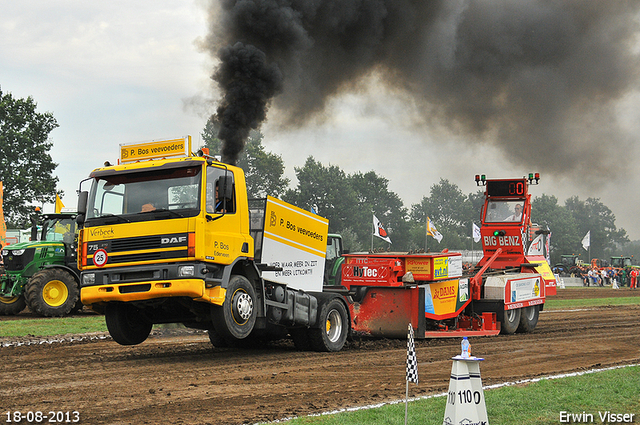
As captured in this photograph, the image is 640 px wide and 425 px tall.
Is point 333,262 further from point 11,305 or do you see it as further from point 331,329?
point 11,305

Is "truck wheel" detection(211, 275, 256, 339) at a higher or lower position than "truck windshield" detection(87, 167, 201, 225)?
lower

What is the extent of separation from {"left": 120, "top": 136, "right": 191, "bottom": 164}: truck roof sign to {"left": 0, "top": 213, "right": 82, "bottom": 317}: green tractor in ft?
29.5

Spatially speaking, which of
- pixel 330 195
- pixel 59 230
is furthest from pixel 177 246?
pixel 330 195

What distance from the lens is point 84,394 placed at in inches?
293

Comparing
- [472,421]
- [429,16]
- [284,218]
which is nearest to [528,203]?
[429,16]

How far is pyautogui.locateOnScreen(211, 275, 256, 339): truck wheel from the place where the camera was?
371 inches

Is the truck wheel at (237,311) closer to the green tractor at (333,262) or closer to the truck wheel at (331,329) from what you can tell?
the truck wheel at (331,329)

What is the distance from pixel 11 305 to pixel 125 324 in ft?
33.6

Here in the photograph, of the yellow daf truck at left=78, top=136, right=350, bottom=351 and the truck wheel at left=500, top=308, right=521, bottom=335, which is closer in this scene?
the yellow daf truck at left=78, top=136, right=350, bottom=351

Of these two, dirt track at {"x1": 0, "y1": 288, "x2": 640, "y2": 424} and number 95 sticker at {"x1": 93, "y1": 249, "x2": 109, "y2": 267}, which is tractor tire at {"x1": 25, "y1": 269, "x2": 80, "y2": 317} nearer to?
dirt track at {"x1": 0, "y1": 288, "x2": 640, "y2": 424}

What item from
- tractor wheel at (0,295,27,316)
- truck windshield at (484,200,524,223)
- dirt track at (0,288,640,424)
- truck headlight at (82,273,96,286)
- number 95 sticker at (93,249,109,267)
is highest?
truck windshield at (484,200,524,223)

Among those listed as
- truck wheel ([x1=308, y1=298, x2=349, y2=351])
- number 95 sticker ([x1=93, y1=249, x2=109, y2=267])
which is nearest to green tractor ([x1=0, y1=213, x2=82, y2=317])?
number 95 sticker ([x1=93, y1=249, x2=109, y2=267])

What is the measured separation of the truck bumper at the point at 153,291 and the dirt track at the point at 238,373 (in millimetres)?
1023

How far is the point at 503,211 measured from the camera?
688 inches
